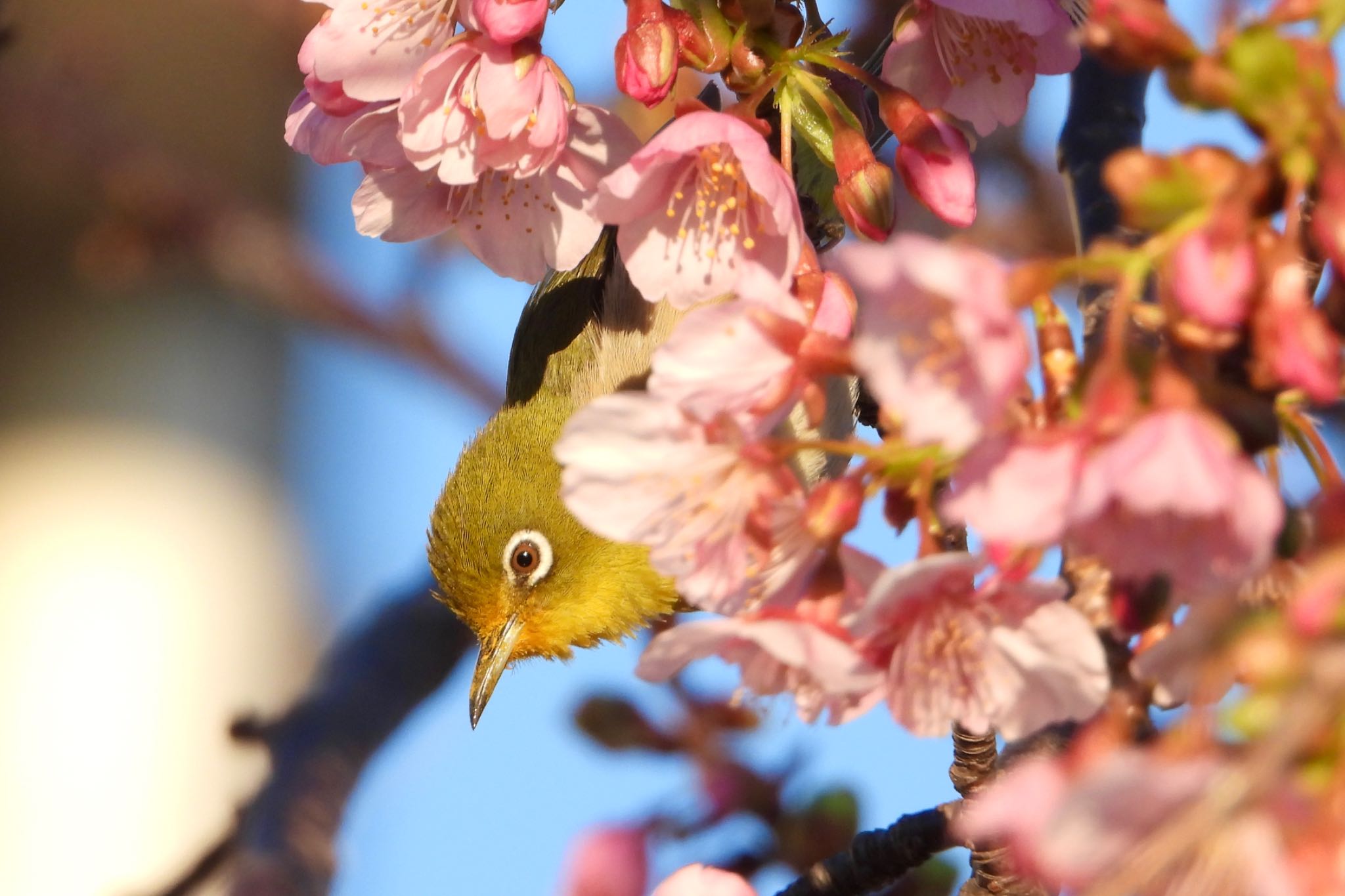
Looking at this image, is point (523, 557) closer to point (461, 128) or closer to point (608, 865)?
point (608, 865)

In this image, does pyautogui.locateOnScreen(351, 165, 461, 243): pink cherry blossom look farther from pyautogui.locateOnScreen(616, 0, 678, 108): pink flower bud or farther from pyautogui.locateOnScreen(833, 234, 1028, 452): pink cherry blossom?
pyautogui.locateOnScreen(833, 234, 1028, 452): pink cherry blossom

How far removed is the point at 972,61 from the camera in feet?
5.56

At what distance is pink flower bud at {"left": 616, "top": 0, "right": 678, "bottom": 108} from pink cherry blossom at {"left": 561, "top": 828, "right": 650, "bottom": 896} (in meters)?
1.27

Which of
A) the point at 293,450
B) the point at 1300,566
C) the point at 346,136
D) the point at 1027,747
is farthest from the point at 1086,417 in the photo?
the point at 293,450

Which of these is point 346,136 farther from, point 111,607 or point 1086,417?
point 111,607

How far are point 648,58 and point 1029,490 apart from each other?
0.74 m

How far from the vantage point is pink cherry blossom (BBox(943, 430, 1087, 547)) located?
3.18 feet

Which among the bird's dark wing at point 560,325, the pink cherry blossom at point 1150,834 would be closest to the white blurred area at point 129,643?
the bird's dark wing at point 560,325

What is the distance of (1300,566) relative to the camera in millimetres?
1049

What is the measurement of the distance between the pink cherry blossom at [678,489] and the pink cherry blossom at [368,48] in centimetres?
56

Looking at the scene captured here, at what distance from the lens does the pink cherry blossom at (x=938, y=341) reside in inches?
38.0

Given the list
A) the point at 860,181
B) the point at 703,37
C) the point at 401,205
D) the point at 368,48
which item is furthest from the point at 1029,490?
the point at 401,205

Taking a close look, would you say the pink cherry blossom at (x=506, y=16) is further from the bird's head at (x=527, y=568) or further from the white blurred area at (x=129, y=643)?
the white blurred area at (x=129, y=643)

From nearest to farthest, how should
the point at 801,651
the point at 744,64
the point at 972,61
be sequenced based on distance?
the point at 801,651 < the point at 744,64 < the point at 972,61
